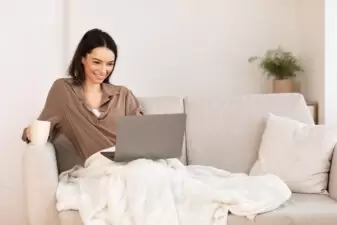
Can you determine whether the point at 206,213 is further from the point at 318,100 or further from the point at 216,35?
the point at 216,35

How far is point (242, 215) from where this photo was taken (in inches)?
82.7

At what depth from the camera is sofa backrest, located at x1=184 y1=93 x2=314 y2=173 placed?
2.71 m

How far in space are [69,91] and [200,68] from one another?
120cm

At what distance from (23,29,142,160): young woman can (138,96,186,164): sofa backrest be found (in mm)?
123

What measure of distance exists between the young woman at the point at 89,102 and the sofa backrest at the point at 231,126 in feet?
1.09

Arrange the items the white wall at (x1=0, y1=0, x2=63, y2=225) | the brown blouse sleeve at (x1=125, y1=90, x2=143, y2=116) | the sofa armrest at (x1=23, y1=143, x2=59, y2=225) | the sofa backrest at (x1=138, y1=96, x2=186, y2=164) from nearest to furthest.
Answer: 1. the sofa armrest at (x1=23, y1=143, x2=59, y2=225)
2. the brown blouse sleeve at (x1=125, y1=90, x2=143, y2=116)
3. the sofa backrest at (x1=138, y1=96, x2=186, y2=164)
4. the white wall at (x1=0, y1=0, x2=63, y2=225)

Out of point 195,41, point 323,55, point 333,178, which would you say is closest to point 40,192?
point 333,178

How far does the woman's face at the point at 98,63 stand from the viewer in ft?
8.42

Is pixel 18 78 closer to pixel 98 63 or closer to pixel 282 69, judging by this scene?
pixel 98 63

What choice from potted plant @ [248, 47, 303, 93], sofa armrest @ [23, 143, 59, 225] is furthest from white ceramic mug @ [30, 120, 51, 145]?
potted plant @ [248, 47, 303, 93]

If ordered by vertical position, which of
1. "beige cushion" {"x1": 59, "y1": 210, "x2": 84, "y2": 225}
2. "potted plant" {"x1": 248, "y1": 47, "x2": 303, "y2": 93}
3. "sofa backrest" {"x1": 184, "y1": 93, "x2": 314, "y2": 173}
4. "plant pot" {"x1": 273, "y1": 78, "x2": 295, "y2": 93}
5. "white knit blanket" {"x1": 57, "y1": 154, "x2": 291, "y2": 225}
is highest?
"potted plant" {"x1": 248, "y1": 47, "x2": 303, "y2": 93}

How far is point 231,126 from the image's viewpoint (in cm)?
275

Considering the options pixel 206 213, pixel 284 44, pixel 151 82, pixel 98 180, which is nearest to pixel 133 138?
pixel 98 180

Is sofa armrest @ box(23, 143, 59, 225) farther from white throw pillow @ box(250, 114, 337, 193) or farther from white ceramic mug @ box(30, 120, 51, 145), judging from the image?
white throw pillow @ box(250, 114, 337, 193)
